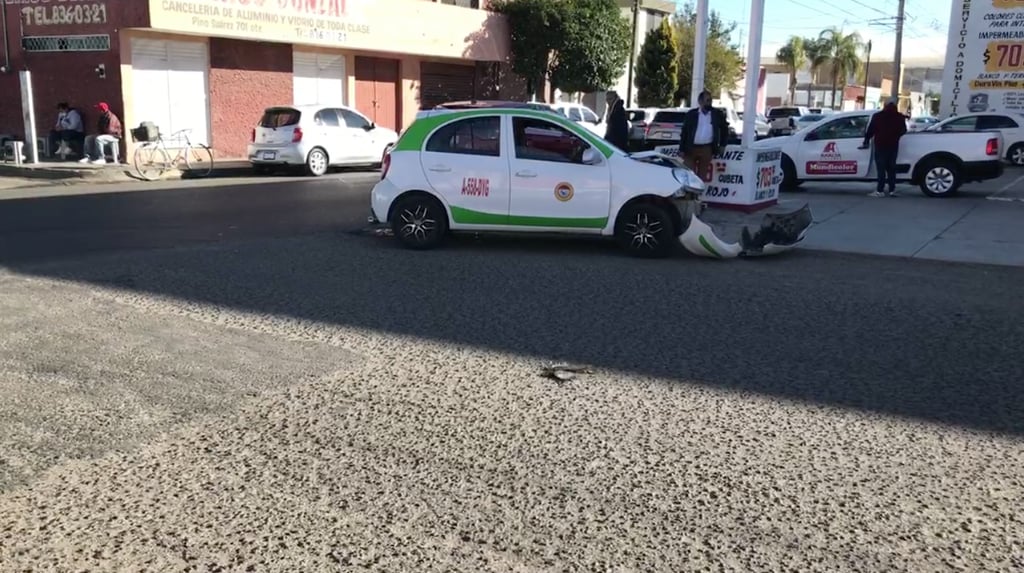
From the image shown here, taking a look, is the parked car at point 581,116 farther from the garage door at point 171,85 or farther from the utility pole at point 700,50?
the garage door at point 171,85

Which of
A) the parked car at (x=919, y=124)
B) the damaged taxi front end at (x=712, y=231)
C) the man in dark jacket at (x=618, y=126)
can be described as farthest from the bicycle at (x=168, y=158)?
the parked car at (x=919, y=124)

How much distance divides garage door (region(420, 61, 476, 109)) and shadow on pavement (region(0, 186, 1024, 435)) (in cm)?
2145

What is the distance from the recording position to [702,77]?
18.3 meters

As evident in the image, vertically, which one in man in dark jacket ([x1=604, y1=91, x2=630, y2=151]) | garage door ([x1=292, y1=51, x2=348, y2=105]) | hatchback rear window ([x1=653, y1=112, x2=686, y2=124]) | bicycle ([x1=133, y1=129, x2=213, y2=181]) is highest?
garage door ([x1=292, y1=51, x2=348, y2=105])

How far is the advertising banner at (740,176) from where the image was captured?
13562mm

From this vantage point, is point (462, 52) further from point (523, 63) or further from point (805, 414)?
point (805, 414)

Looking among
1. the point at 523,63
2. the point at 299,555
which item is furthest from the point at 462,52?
the point at 299,555

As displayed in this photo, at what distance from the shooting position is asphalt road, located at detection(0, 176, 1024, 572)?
12.0 feet

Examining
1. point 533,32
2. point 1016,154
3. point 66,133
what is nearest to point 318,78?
point 66,133

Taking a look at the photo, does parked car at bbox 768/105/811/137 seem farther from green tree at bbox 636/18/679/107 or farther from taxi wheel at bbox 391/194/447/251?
taxi wheel at bbox 391/194/447/251

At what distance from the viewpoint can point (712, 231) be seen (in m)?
10.2

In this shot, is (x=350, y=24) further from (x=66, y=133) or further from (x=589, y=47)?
(x=589, y=47)

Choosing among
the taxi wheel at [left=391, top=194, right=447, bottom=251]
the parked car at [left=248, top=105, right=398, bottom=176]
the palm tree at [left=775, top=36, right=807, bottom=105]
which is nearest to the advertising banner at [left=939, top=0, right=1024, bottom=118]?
the parked car at [left=248, top=105, right=398, bottom=176]

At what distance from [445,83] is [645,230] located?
24.3 m
